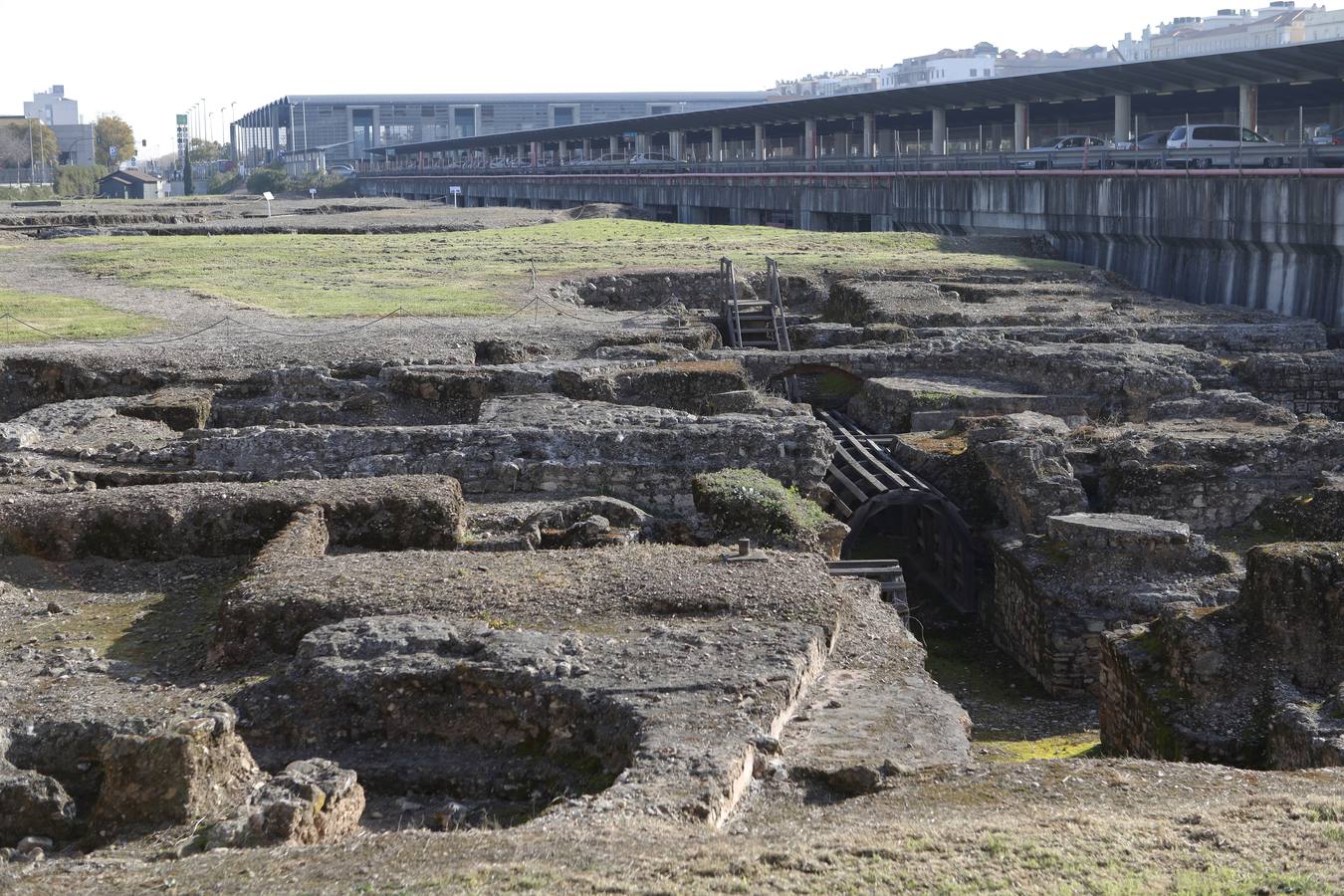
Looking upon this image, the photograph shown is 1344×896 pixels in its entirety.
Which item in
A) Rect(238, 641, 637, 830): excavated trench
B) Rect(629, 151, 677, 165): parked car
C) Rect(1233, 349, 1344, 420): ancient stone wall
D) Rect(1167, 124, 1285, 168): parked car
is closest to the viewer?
Rect(238, 641, 637, 830): excavated trench

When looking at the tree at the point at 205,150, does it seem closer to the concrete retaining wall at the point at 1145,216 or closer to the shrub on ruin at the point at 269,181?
the shrub on ruin at the point at 269,181

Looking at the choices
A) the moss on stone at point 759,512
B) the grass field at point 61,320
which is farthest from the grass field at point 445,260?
the moss on stone at point 759,512

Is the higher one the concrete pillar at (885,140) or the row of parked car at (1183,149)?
the concrete pillar at (885,140)

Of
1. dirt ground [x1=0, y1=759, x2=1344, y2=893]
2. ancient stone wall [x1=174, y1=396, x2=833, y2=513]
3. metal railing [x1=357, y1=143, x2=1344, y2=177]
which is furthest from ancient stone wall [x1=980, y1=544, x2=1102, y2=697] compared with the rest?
metal railing [x1=357, y1=143, x2=1344, y2=177]

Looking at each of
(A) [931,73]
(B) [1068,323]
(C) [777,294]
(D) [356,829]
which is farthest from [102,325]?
(A) [931,73]

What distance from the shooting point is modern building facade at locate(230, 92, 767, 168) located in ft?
384

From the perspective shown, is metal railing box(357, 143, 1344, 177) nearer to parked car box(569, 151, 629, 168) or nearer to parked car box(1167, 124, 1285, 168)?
parked car box(1167, 124, 1285, 168)

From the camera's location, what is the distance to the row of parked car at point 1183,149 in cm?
2514

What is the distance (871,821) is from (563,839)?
115 centimetres

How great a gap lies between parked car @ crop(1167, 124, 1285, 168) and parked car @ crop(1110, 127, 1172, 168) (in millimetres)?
353

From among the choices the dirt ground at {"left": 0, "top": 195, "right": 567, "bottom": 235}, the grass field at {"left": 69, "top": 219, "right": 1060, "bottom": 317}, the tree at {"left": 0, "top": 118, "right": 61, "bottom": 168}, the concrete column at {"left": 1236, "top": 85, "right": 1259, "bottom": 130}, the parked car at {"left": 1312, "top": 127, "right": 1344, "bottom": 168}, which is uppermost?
the tree at {"left": 0, "top": 118, "right": 61, "bottom": 168}

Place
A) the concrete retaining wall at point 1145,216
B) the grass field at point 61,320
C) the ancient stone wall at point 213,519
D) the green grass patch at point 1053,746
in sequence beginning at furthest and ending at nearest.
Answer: the concrete retaining wall at point 1145,216 < the grass field at point 61,320 < the ancient stone wall at point 213,519 < the green grass patch at point 1053,746

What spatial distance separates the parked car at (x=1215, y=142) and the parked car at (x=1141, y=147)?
1.16 feet

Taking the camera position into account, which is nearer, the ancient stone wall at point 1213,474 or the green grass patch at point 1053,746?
the green grass patch at point 1053,746
